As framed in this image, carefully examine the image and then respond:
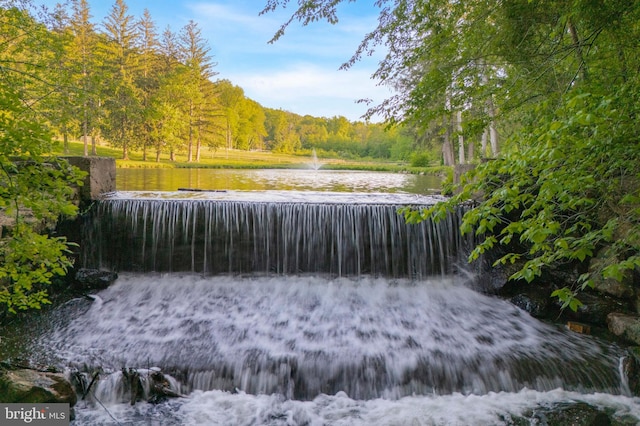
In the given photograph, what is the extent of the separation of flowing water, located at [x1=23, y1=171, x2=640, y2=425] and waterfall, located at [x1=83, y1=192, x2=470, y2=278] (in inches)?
1.1

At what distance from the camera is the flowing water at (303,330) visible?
409cm

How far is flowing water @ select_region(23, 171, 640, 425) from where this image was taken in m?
4.09

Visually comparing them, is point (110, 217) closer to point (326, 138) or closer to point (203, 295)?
point (203, 295)

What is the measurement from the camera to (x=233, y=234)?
7.70 meters

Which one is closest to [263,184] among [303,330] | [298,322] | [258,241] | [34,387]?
[258,241]

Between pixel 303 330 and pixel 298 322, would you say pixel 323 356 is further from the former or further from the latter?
pixel 298 322

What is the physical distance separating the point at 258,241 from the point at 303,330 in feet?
8.68

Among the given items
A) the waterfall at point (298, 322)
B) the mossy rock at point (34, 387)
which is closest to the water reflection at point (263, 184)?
the waterfall at point (298, 322)

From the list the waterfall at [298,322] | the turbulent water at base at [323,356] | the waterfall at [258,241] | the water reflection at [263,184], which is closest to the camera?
the turbulent water at base at [323,356]

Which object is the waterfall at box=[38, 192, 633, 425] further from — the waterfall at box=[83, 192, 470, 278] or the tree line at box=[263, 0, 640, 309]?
the tree line at box=[263, 0, 640, 309]

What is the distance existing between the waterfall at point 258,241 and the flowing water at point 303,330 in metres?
0.03

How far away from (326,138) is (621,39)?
81593 mm

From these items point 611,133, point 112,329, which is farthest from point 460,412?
point 112,329

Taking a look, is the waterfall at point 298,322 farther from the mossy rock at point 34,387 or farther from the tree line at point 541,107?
the tree line at point 541,107
